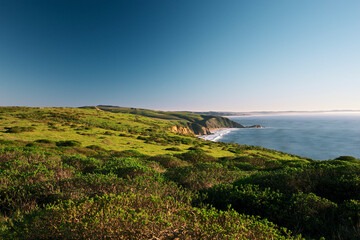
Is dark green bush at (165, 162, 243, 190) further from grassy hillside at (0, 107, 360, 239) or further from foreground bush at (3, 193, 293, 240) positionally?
foreground bush at (3, 193, 293, 240)

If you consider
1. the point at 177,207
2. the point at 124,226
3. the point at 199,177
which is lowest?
the point at 199,177

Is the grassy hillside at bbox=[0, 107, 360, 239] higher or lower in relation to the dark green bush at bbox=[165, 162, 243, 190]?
higher

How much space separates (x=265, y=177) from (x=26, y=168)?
1235cm

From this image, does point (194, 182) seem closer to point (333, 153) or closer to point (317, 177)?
point (317, 177)

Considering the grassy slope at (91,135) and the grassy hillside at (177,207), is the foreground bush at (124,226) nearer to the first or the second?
the grassy hillside at (177,207)

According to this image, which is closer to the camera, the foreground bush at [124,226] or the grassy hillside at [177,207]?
the foreground bush at [124,226]

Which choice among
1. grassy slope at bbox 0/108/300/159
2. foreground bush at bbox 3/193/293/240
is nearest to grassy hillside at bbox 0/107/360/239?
foreground bush at bbox 3/193/293/240

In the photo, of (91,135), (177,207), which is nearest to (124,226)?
(177,207)

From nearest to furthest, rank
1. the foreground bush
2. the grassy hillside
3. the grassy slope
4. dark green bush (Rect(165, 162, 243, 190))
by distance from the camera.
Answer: the foreground bush
the grassy hillside
dark green bush (Rect(165, 162, 243, 190))
the grassy slope

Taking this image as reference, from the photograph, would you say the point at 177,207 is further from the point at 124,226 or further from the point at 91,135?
Result: the point at 91,135

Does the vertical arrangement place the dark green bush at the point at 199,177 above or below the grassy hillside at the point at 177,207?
below

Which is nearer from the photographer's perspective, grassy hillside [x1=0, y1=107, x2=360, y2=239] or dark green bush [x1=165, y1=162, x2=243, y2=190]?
grassy hillside [x1=0, y1=107, x2=360, y2=239]

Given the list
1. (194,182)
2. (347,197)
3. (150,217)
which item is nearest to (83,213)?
(150,217)

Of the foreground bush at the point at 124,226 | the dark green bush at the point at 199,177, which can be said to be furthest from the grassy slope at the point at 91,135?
the foreground bush at the point at 124,226
